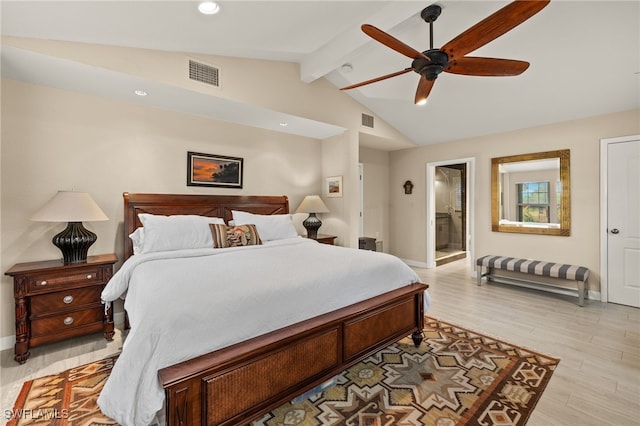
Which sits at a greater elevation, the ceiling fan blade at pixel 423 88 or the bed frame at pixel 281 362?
the ceiling fan blade at pixel 423 88

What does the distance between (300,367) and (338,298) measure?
0.52 m

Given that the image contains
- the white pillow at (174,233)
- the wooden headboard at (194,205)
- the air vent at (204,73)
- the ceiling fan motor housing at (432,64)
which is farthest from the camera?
the wooden headboard at (194,205)

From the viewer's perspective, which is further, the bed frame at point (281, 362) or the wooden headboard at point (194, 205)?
the wooden headboard at point (194, 205)

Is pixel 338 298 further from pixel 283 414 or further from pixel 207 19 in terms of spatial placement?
pixel 207 19

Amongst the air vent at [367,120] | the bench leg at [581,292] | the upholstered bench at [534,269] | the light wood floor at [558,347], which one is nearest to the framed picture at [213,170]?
the light wood floor at [558,347]

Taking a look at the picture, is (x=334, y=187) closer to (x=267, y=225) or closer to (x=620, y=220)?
(x=267, y=225)

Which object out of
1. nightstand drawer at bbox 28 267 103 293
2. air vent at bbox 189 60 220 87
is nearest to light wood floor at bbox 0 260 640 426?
nightstand drawer at bbox 28 267 103 293

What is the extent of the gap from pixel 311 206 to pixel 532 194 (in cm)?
350

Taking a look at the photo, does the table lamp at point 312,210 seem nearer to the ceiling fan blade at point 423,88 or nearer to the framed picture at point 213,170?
the framed picture at point 213,170

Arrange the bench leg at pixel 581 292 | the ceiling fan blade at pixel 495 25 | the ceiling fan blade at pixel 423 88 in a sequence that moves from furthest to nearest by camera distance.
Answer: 1. the bench leg at pixel 581 292
2. the ceiling fan blade at pixel 423 88
3. the ceiling fan blade at pixel 495 25

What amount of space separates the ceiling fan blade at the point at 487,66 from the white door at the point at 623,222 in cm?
277

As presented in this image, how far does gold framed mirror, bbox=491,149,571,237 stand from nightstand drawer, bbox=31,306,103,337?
18.4 ft

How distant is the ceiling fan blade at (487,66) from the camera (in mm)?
2206

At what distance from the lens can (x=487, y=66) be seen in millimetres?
2285
